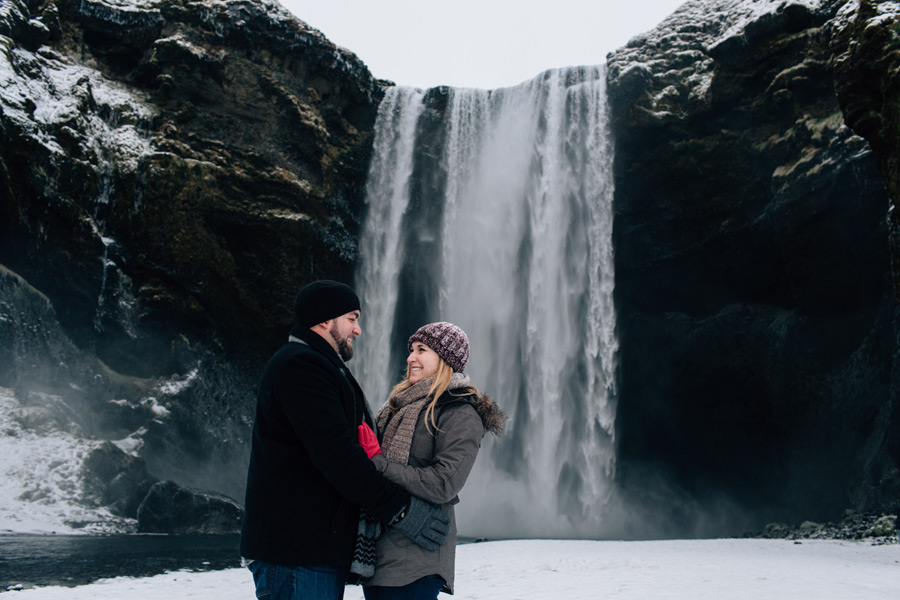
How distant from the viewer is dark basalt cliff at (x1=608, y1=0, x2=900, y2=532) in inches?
768

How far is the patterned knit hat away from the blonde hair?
4 centimetres

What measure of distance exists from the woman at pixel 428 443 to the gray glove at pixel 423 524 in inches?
1.4

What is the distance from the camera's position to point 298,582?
244cm

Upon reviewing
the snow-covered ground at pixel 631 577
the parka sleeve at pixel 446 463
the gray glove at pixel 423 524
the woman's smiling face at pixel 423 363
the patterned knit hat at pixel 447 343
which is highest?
the patterned knit hat at pixel 447 343

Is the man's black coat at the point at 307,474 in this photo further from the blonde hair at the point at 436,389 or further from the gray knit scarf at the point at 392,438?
the blonde hair at the point at 436,389

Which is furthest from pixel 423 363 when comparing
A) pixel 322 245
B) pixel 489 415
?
pixel 322 245

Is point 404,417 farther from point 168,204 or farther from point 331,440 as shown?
point 168,204

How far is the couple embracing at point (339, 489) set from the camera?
2408 millimetres

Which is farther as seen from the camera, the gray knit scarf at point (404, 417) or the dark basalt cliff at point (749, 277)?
the dark basalt cliff at point (749, 277)

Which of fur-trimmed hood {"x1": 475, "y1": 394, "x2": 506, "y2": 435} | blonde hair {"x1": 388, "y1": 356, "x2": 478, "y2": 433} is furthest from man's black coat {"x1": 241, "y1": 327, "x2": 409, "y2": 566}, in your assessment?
fur-trimmed hood {"x1": 475, "y1": 394, "x2": 506, "y2": 435}

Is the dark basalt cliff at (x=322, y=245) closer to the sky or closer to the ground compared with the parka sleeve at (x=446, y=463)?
closer to the sky

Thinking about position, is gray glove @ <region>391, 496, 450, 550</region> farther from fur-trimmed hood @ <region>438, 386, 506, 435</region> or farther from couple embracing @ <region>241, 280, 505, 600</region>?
fur-trimmed hood @ <region>438, 386, 506, 435</region>

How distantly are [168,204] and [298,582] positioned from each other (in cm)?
2322

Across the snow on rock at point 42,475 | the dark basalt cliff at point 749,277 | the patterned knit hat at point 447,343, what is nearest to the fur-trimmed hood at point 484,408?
the patterned knit hat at point 447,343
